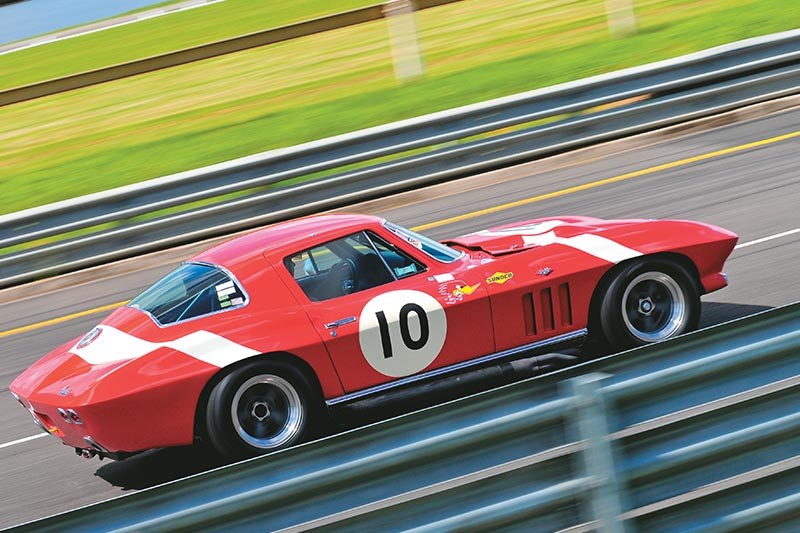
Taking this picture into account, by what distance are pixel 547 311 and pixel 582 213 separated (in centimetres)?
413

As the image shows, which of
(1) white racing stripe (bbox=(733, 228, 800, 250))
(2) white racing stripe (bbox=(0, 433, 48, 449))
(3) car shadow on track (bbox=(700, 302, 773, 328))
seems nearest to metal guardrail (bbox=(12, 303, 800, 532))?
(3) car shadow on track (bbox=(700, 302, 773, 328))

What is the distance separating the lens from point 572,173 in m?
11.9

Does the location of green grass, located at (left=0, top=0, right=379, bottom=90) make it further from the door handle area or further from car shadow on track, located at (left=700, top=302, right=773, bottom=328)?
the door handle area

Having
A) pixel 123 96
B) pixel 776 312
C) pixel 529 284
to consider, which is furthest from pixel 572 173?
pixel 123 96

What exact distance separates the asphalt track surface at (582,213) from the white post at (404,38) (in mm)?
3156

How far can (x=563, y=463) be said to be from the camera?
3.31 meters

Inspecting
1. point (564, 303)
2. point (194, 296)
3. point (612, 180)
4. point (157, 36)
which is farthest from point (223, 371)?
point (157, 36)

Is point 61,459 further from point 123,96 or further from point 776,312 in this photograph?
point 123,96

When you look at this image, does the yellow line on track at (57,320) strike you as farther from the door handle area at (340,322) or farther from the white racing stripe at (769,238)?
the white racing stripe at (769,238)

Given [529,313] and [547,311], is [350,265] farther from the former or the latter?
[547,311]

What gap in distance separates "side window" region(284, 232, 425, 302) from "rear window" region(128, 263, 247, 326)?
0.38 meters

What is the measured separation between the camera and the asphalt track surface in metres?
6.49

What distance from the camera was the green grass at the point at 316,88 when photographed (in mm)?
14961

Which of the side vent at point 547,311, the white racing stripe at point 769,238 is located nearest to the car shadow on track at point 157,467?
the side vent at point 547,311
